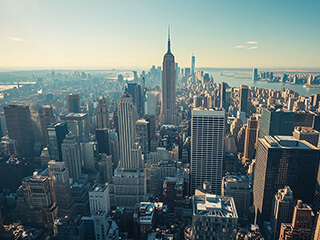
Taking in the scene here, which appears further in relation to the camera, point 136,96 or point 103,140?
point 136,96

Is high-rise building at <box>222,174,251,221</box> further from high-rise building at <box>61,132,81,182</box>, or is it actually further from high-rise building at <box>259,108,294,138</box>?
high-rise building at <box>61,132,81,182</box>

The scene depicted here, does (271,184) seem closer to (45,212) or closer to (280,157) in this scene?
(280,157)

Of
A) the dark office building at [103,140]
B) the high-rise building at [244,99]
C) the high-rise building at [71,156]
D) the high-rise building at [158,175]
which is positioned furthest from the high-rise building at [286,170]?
the high-rise building at [244,99]

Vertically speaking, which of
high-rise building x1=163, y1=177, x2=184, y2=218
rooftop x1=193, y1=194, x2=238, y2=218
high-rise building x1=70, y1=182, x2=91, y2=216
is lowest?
high-rise building x1=70, y1=182, x2=91, y2=216

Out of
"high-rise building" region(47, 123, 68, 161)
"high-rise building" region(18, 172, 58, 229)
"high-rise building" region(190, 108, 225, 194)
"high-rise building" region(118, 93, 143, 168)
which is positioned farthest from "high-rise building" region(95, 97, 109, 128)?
"high-rise building" region(190, 108, 225, 194)

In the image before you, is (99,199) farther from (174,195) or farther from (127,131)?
(127,131)

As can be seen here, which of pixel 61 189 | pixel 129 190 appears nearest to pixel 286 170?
pixel 129 190
